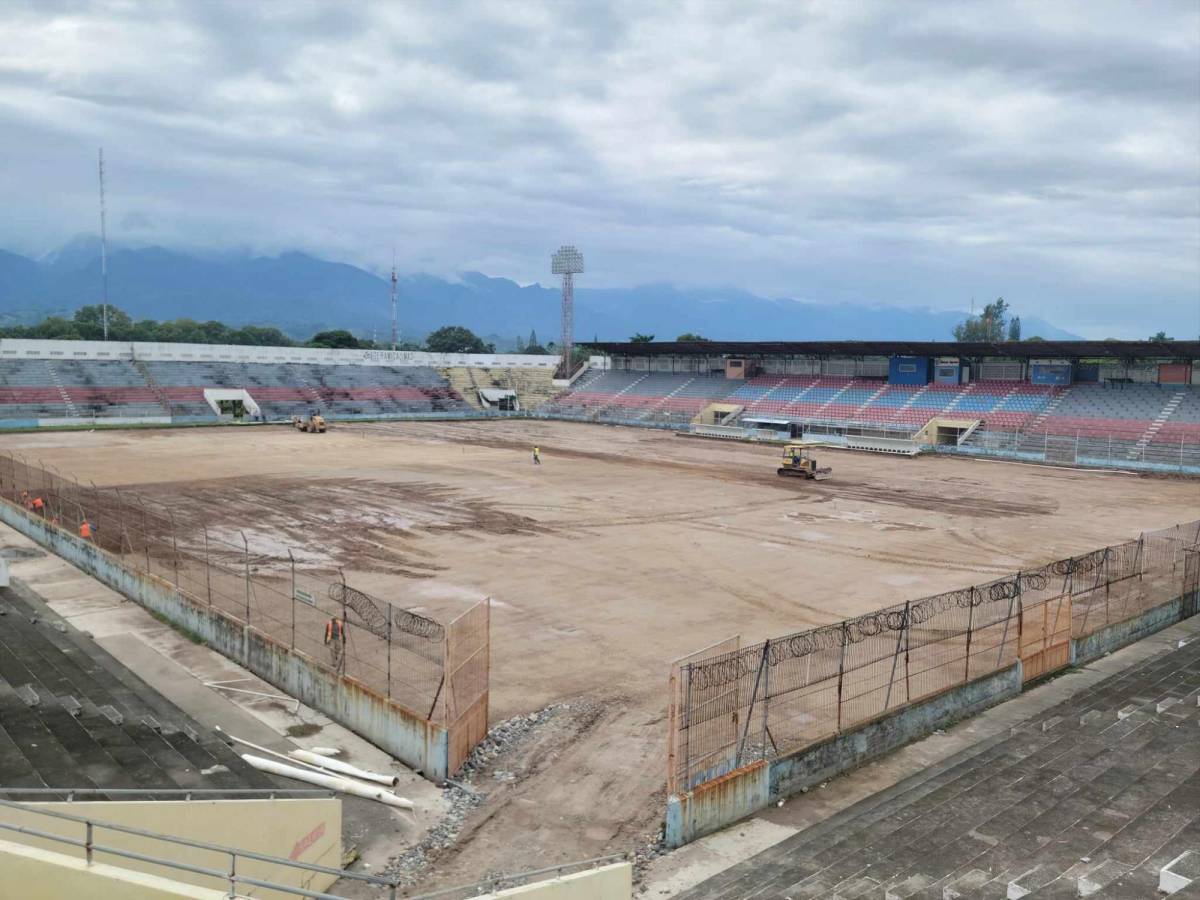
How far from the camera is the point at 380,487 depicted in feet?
141

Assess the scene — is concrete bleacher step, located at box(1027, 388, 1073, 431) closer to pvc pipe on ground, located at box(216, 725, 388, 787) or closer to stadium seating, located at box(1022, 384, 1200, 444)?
stadium seating, located at box(1022, 384, 1200, 444)

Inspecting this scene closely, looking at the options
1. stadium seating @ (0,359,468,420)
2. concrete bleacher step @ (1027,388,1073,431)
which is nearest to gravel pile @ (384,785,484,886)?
concrete bleacher step @ (1027,388,1073,431)

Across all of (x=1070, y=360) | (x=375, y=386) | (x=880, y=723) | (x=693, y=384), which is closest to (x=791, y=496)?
(x=880, y=723)

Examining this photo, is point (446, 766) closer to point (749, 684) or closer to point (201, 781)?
point (201, 781)

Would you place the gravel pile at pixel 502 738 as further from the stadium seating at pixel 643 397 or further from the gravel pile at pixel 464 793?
the stadium seating at pixel 643 397

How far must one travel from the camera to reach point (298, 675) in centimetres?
1656

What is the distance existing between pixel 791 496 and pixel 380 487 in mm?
19800

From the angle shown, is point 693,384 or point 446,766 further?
point 693,384

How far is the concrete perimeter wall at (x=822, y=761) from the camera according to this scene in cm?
1192

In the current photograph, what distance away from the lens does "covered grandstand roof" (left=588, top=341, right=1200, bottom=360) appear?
198 feet

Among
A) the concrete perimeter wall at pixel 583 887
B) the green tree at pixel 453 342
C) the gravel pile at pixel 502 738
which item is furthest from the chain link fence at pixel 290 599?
the green tree at pixel 453 342

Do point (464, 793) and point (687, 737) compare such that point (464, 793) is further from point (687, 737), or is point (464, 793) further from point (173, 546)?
point (173, 546)

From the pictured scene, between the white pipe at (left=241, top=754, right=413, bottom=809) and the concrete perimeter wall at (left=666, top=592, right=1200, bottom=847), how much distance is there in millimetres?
3998

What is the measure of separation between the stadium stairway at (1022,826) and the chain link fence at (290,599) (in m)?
5.92
